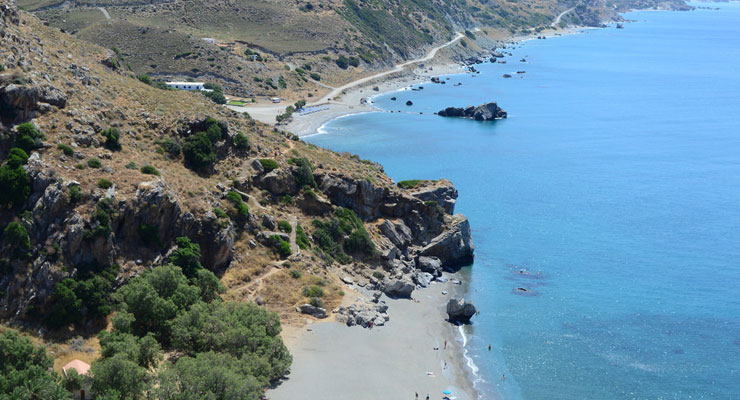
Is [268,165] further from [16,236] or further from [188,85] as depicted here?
[188,85]

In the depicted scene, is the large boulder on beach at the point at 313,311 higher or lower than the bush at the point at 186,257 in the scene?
lower

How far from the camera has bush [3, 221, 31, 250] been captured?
44.5m

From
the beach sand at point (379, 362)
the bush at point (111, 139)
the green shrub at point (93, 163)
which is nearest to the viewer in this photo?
the beach sand at point (379, 362)

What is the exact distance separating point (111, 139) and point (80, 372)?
21.3m

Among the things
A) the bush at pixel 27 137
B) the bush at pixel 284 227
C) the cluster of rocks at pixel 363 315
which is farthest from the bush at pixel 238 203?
the bush at pixel 27 137

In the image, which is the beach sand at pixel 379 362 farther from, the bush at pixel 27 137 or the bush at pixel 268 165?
the bush at pixel 27 137

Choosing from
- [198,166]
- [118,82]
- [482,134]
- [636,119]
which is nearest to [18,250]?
[198,166]

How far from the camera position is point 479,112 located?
159 metres

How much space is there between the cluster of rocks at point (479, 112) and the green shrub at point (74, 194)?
12003 centimetres

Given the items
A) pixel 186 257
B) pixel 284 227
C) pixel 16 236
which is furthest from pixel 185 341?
pixel 284 227

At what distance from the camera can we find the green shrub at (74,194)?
47844 mm

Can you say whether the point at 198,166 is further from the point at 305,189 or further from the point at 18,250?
the point at 18,250

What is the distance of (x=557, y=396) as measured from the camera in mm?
51844

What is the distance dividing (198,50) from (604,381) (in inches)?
5146
